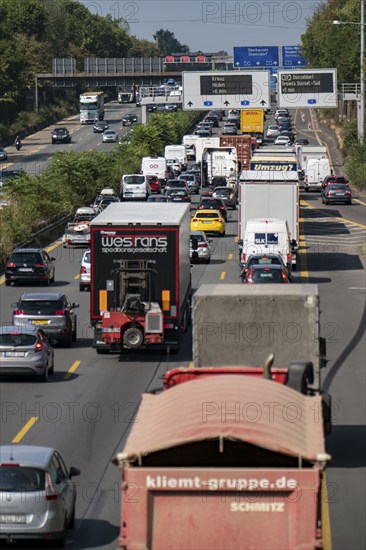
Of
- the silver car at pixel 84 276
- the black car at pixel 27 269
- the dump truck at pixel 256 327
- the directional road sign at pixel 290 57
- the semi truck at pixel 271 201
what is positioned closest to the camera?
the dump truck at pixel 256 327

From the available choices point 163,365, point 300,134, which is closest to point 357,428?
point 163,365

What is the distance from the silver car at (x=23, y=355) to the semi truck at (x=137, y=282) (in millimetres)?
2744

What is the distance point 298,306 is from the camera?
22.5m

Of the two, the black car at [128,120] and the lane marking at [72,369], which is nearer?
the lane marking at [72,369]

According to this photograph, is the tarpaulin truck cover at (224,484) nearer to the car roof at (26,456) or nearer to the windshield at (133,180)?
the car roof at (26,456)

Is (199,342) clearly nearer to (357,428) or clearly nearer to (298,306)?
(298,306)

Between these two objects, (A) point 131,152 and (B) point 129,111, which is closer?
(A) point 131,152

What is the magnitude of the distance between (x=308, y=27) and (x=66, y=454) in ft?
491

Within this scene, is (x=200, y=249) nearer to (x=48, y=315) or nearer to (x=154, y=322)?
(x=48, y=315)

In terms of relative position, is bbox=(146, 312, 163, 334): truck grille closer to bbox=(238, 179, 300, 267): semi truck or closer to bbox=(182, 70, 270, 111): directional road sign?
bbox=(238, 179, 300, 267): semi truck

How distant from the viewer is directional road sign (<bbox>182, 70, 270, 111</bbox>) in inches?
3590

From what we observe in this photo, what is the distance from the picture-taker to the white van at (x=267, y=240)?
153ft

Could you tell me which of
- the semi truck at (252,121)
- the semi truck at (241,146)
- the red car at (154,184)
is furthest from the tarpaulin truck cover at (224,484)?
the semi truck at (252,121)

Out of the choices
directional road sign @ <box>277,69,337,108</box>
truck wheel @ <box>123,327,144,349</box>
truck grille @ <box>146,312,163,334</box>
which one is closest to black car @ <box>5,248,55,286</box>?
truck wheel @ <box>123,327,144,349</box>
